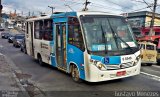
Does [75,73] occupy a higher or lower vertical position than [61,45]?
lower

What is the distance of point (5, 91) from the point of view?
820 centimetres

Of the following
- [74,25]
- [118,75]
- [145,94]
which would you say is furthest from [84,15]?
[145,94]

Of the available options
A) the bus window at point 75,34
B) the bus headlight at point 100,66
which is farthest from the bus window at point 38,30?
the bus headlight at point 100,66

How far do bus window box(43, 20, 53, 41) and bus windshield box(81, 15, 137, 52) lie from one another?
131 inches

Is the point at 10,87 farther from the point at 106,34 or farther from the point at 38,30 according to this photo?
the point at 38,30

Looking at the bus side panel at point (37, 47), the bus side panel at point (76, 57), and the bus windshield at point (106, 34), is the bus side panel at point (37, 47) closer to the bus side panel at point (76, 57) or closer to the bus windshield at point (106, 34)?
the bus side panel at point (76, 57)

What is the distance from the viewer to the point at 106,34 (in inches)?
366

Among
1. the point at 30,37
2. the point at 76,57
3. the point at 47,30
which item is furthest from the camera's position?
the point at 30,37

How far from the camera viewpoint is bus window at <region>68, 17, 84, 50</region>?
9.36 m

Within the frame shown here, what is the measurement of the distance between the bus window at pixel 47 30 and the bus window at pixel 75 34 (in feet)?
7.35

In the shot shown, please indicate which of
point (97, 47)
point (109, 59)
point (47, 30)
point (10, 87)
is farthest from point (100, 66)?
A: point (47, 30)

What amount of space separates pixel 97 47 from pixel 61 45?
8.62 feet

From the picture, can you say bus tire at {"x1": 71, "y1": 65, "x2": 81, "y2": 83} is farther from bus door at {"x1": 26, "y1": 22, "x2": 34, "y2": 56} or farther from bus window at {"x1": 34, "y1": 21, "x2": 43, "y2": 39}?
bus door at {"x1": 26, "y1": 22, "x2": 34, "y2": 56}

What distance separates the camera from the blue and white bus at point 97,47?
884 centimetres
